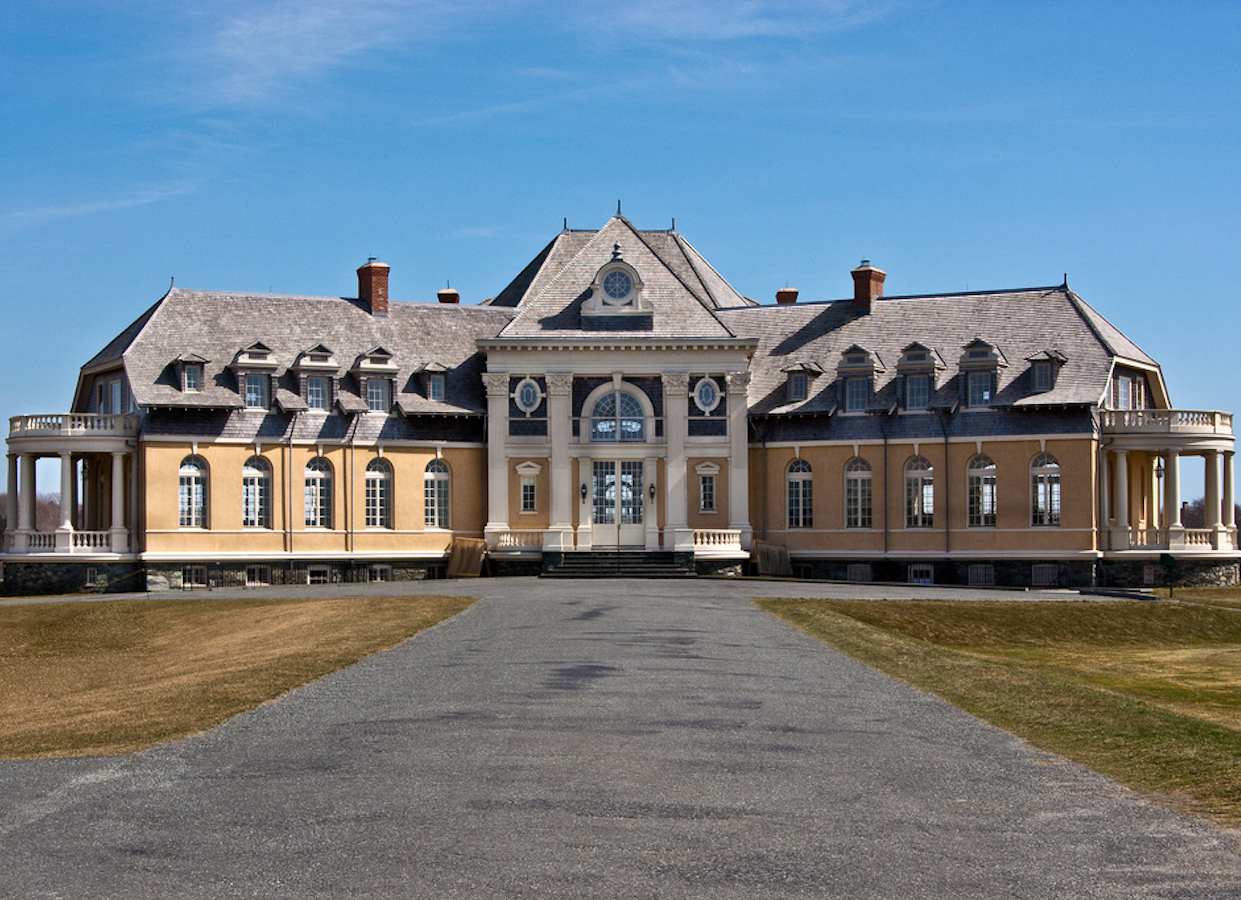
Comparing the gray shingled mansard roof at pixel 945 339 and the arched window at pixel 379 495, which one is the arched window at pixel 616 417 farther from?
the arched window at pixel 379 495

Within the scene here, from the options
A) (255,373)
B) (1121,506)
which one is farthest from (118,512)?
(1121,506)

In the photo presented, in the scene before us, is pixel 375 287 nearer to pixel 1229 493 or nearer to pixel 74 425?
pixel 74 425

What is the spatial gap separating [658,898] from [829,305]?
43.1 metres

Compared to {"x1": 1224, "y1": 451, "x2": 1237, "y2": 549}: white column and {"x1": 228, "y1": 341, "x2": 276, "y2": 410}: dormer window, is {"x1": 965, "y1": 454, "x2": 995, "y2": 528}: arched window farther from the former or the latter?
{"x1": 228, "y1": 341, "x2": 276, "y2": 410}: dormer window

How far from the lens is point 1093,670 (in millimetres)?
26438

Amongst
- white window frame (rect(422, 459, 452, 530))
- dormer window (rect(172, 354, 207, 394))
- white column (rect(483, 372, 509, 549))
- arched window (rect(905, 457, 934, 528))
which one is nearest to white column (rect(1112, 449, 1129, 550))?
arched window (rect(905, 457, 934, 528))

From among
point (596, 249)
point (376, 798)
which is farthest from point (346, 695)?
point (596, 249)

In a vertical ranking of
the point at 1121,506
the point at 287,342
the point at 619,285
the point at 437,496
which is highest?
the point at 619,285

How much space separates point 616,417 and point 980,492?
12066 mm

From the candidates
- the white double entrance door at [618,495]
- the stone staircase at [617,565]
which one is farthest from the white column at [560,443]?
the stone staircase at [617,565]

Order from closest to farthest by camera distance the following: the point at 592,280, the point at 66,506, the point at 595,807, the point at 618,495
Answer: the point at 595,807 → the point at 66,506 → the point at 618,495 → the point at 592,280

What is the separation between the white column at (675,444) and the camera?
45406mm

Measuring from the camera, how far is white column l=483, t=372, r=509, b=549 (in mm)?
45562

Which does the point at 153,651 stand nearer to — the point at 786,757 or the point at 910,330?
the point at 786,757
